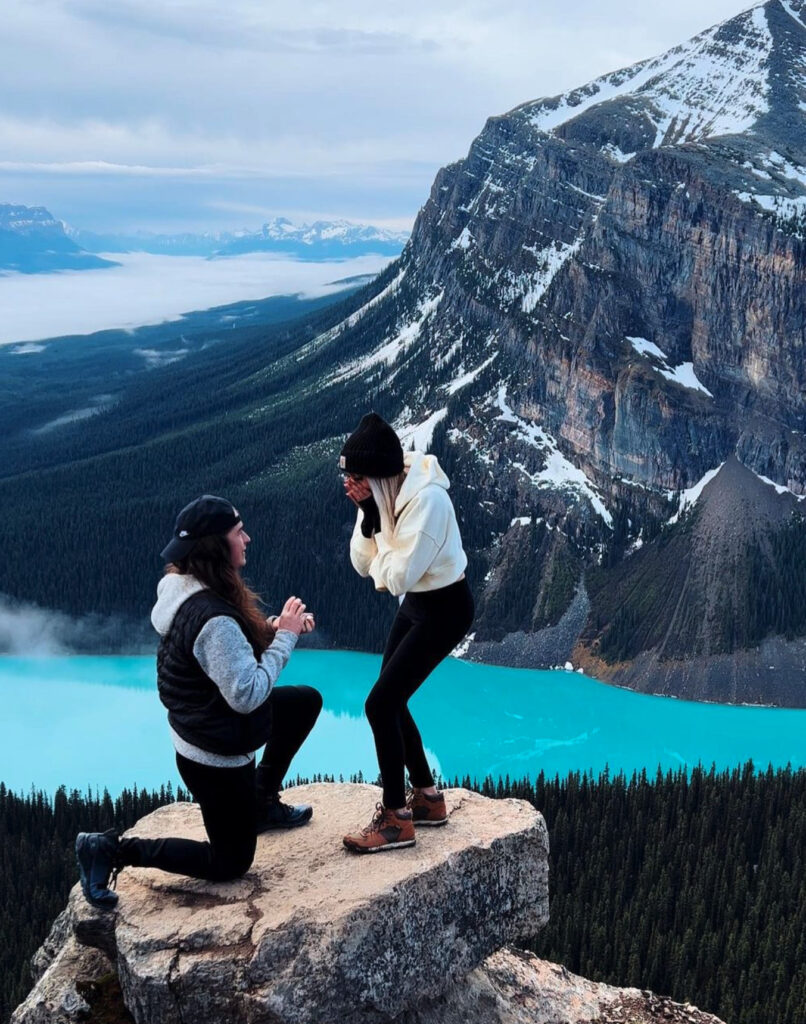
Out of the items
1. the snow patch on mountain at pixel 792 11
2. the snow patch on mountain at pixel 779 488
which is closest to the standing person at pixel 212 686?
the snow patch on mountain at pixel 779 488

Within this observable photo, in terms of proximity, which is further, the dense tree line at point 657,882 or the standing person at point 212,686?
the dense tree line at point 657,882

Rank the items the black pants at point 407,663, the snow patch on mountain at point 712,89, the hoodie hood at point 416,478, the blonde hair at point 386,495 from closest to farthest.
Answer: the hoodie hood at point 416,478 < the blonde hair at point 386,495 < the black pants at point 407,663 < the snow patch on mountain at point 712,89

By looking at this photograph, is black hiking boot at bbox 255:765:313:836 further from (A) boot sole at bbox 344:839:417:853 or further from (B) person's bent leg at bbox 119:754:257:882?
(B) person's bent leg at bbox 119:754:257:882

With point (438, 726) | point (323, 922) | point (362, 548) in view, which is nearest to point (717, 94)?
point (438, 726)

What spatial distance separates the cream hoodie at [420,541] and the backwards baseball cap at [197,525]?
2143 mm

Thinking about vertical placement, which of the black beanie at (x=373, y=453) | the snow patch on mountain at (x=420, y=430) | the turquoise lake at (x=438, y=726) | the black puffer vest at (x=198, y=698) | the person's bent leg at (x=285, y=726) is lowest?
the turquoise lake at (x=438, y=726)

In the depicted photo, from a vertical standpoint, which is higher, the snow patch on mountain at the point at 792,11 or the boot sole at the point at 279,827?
the snow patch on mountain at the point at 792,11

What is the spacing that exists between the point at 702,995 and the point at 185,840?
4561 centimetres

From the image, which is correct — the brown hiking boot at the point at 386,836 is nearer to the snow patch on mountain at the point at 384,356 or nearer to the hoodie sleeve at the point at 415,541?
the hoodie sleeve at the point at 415,541

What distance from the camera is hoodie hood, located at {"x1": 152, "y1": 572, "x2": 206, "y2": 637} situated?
46.1ft

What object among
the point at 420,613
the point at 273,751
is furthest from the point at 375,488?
the point at 273,751

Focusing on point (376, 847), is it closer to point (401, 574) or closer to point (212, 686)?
point (212, 686)

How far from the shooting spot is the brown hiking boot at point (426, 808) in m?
16.4

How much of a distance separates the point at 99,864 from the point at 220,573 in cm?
406
